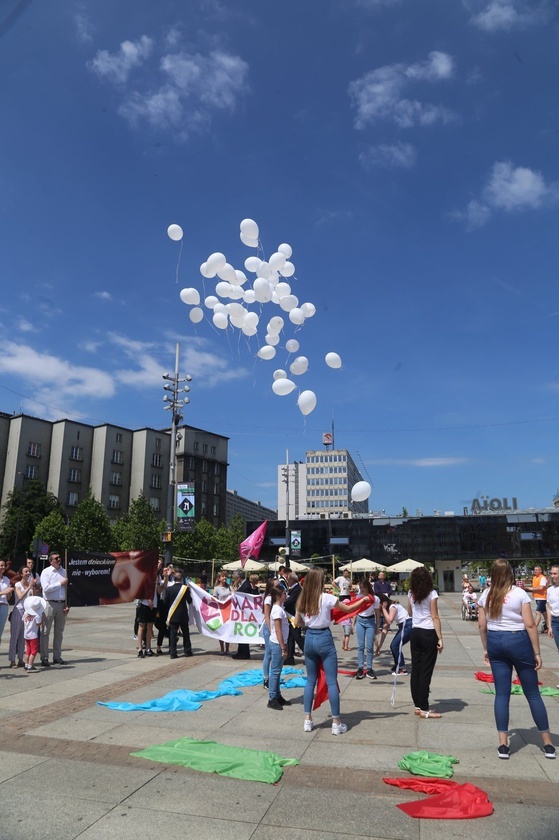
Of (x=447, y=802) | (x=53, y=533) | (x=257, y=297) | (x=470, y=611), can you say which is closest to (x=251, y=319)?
(x=257, y=297)

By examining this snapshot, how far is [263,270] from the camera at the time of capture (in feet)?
45.7

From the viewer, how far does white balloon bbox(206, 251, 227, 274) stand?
13375 millimetres

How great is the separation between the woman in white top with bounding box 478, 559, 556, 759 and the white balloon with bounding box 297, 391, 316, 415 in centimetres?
955

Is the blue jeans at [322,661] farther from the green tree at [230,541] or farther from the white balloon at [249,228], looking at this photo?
the green tree at [230,541]

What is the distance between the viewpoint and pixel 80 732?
652 cm

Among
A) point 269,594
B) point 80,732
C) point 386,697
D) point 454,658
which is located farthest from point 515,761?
point 454,658

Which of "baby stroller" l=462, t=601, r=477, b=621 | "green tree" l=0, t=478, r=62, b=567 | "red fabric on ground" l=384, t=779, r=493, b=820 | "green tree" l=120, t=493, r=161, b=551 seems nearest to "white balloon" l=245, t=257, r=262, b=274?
"red fabric on ground" l=384, t=779, r=493, b=820

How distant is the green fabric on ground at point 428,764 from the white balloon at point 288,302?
10485 mm

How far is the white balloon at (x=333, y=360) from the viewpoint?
15.1 m

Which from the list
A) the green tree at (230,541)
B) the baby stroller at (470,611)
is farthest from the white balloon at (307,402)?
the green tree at (230,541)

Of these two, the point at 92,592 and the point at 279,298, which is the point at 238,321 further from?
the point at 92,592

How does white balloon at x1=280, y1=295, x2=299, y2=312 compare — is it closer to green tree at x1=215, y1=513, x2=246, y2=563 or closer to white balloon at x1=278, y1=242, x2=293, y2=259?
white balloon at x1=278, y1=242, x2=293, y2=259

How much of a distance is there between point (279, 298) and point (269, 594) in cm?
783

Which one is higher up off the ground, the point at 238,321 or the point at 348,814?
the point at 238,321
